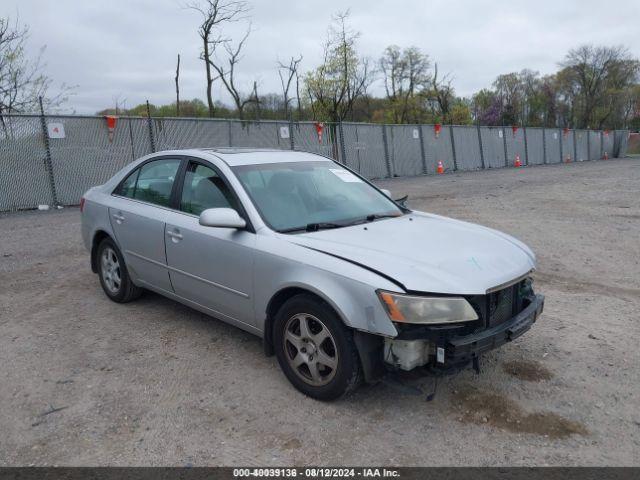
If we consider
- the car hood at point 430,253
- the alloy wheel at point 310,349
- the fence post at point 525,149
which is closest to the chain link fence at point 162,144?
the fence post at point 525,149

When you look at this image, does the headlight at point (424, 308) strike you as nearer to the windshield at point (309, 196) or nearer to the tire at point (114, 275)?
the windshield at point (309, 196)

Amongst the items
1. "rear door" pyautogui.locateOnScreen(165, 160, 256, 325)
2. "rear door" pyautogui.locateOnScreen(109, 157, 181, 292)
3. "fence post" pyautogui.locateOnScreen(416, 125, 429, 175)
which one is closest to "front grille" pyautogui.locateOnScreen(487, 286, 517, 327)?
"rear door" pyautogui.locateOnScreen(165, 160, 256, 325)

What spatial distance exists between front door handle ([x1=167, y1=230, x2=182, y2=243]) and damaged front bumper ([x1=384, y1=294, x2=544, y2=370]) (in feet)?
6.63

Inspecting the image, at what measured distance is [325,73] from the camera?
1179 inches

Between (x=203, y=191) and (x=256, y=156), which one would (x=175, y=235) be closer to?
(x=203, y=191)

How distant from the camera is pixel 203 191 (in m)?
4.23

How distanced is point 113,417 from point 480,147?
28252 millimetres

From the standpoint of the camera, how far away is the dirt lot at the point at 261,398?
2846 millimetres

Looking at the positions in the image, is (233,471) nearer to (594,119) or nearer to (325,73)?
(325,73)

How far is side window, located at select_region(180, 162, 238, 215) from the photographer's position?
4027 mm

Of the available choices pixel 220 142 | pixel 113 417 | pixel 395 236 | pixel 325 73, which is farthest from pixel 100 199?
pixel 325 73

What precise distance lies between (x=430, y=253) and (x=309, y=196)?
121 cm

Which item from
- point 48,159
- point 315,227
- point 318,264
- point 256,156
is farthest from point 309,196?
point 48,159

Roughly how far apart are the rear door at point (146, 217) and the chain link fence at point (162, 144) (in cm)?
897
